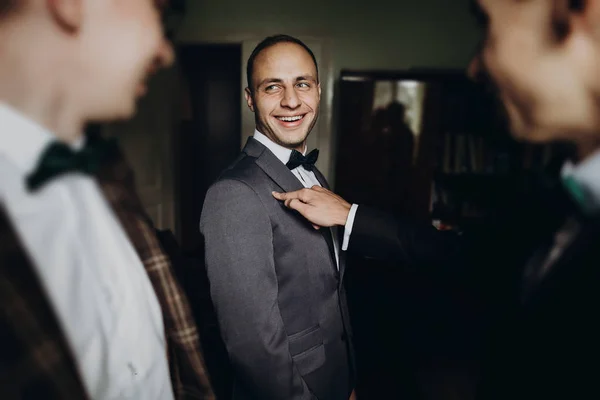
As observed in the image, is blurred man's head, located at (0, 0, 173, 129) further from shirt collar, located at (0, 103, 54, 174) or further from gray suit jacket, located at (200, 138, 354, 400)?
gray suit jacket, located at (200, 138, 354, 400)

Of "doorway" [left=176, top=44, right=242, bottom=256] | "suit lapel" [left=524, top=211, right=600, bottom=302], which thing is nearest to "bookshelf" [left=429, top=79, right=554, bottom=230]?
"doorway" [left=176, top=44, right=242, bottom=256]

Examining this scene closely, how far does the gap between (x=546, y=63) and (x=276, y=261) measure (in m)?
0.72

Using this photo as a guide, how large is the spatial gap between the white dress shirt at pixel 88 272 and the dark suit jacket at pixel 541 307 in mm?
623

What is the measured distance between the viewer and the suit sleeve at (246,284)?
37.1 inches

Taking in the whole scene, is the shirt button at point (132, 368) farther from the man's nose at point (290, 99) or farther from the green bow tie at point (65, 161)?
the man's nose at point (290, 99)

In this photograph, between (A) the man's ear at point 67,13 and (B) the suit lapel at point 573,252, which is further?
(B) the suit lapel at point 573,252

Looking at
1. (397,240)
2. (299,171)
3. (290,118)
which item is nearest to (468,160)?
(397,240)

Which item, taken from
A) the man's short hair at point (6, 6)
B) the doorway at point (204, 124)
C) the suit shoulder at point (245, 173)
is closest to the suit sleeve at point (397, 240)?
the suit shoulder at point (245, 173)

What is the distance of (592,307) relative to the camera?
0.57 meters

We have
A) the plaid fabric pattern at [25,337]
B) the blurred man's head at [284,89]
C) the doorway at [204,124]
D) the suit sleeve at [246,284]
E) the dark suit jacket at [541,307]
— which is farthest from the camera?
the doorway at [204,124]

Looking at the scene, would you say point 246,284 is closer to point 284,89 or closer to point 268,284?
point 268,284

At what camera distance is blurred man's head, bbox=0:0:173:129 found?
45 cm

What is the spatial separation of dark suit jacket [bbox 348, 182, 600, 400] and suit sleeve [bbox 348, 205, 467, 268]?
226 millimetres

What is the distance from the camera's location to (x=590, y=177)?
604mm
